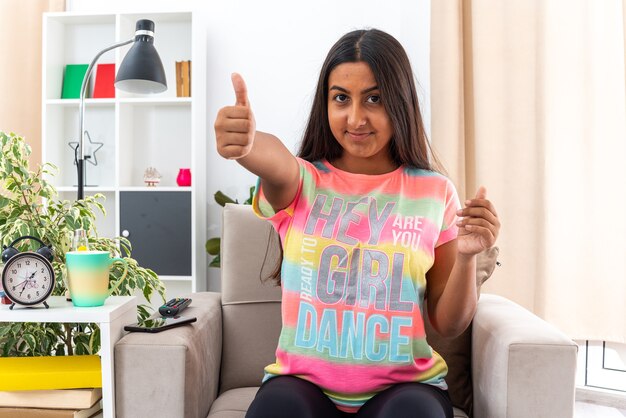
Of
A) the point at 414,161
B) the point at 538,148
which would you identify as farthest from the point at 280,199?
the point at 538,148

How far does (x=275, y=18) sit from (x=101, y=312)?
2.33 m

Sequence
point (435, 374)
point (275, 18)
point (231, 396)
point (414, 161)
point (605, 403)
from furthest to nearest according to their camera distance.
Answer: point (275, 18) → point (605, 403) → point (231, 396) → point (414, 161) → point (435, 374)

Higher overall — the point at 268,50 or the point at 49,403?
the point at 268,50

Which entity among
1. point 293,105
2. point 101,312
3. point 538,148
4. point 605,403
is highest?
point 293,105

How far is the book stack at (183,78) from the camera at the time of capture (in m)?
3.08

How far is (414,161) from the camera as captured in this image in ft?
4.24

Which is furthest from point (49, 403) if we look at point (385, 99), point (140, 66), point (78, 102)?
point (78, 102)

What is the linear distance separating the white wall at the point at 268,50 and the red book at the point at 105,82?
0.33 m

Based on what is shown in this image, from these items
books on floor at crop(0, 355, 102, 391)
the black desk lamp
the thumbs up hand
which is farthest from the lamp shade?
the thumbs up hand

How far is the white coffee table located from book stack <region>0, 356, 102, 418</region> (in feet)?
0.16

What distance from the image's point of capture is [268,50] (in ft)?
10.6

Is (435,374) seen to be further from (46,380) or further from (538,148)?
(538,148)

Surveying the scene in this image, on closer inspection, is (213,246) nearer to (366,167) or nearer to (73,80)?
(73,80)

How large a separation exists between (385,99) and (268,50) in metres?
2.14
